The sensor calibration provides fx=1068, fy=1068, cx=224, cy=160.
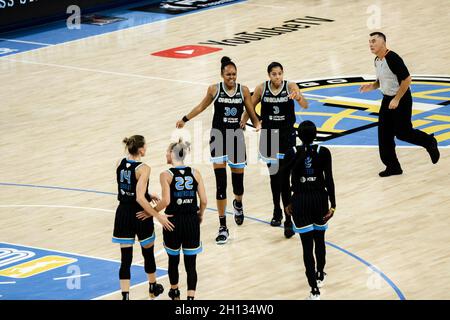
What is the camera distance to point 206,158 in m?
16.1

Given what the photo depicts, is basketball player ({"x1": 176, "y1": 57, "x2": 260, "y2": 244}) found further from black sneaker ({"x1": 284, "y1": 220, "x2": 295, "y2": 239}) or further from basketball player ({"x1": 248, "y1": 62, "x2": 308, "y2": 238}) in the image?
black sneaker ({"x1": 284, "y1": 220, "x2": 295, "y2": 239})

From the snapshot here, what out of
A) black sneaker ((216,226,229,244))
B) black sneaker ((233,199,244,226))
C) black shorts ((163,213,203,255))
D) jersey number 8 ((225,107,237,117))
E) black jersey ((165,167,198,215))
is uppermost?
jersey number 8 ((225,107,237,117))

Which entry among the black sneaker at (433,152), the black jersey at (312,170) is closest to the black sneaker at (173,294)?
the black jersey at (312,170)

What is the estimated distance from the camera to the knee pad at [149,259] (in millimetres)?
10578

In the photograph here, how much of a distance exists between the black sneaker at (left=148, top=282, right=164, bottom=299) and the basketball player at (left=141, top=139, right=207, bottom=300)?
2.05ft

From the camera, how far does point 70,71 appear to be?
21984mm

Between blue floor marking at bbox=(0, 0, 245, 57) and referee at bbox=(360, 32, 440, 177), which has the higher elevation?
blue floor marking at bbox=(0, 0, 245, 57)

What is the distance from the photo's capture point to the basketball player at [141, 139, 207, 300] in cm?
1004

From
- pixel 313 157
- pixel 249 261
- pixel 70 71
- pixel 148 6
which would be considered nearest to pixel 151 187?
pixel 249 261

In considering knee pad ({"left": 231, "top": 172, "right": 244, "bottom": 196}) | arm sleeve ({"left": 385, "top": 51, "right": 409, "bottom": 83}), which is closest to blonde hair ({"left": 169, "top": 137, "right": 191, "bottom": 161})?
knee pad ({"left": 231, "top": 172, "right": 244, "bottom": 196})

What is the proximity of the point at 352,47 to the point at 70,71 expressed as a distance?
595cm

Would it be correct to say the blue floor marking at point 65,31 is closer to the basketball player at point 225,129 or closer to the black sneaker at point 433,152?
the black sneaker at point 433,152

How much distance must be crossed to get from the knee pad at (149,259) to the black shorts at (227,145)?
222cm
